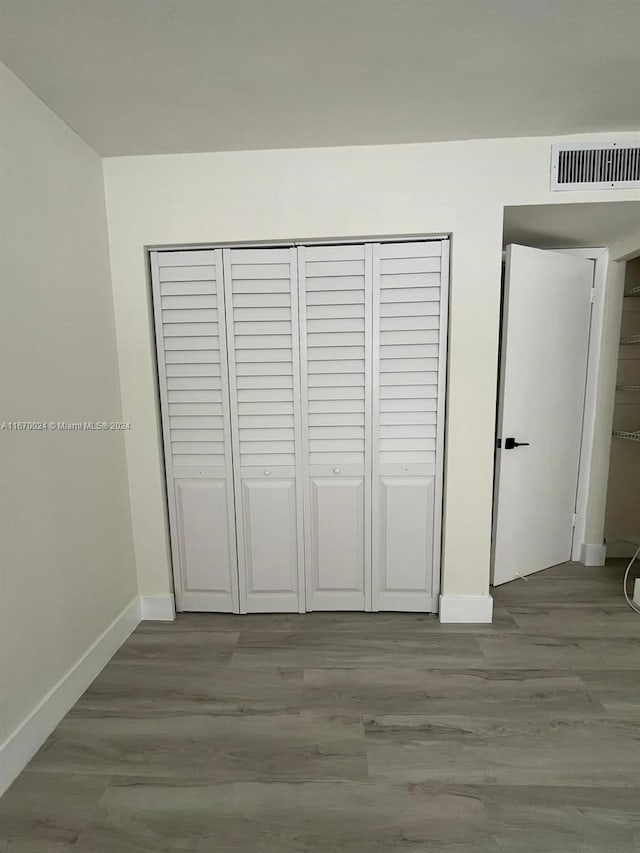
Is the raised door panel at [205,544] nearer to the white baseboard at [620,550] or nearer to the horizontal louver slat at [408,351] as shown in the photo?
the horizontal louver slat at [408,351]

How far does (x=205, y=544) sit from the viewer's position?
218cm

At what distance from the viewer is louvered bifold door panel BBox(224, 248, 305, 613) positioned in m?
1.99

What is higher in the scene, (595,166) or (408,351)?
(595,166)

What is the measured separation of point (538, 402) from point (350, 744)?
1.98 m

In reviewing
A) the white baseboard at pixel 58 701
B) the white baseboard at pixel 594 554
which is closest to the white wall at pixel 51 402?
the white baseboard at pixel 58 701

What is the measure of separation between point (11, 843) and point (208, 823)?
1.82 ft

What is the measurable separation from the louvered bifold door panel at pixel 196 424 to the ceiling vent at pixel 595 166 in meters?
1.61

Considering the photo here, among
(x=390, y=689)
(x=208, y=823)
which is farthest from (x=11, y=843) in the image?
(x=390, y=689)

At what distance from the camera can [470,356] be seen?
196cm

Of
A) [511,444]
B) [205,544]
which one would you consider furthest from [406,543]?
[205,544]

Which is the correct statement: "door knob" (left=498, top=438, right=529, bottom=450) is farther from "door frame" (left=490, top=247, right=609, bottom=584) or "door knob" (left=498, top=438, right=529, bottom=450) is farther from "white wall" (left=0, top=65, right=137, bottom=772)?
"white wall" (left=0, top=65, right=137, bottom=772)

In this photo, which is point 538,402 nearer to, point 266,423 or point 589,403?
point 589,403

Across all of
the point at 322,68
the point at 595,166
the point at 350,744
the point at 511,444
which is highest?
the point at 322,68

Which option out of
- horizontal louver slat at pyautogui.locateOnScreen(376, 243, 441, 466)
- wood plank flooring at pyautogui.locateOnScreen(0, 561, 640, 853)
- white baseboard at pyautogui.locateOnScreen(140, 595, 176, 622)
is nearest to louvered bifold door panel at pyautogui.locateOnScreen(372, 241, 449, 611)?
horizontal louver slat at pyautogui.locateOnScreen(376, 243, 441, 466)
